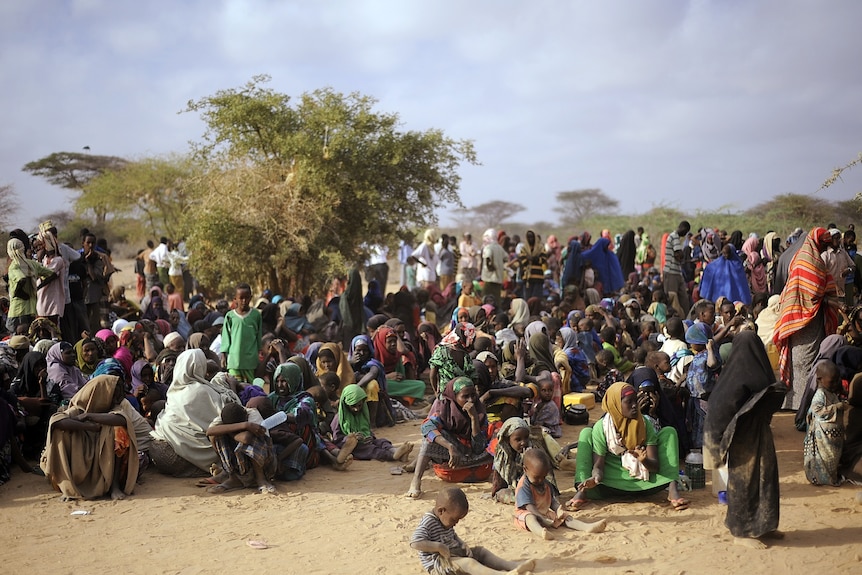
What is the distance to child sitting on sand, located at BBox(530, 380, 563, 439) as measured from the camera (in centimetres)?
841

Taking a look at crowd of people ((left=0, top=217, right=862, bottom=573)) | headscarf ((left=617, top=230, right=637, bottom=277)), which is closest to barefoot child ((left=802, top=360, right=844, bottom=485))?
crowd of people ((left=0, top=217, right=862, bottom=573))

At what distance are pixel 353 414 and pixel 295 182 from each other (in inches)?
278

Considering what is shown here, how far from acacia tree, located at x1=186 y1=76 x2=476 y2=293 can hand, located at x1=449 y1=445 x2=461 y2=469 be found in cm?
766

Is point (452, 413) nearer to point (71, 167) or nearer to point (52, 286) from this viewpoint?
point (52, 286)

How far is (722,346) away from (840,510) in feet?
6.99

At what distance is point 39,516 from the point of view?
6535mm

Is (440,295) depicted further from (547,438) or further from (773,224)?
(773,224)

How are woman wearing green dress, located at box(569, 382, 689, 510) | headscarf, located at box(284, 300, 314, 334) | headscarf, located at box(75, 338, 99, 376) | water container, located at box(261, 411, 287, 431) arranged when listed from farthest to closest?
headscarf, located at box(284, 300, 314, 334)
headscarf, located at box(75, 338, 99, 376)
water container, located at box(261, 411, 287, 431)
woman wearing green dress, located at box(569, 382, 689, 510)

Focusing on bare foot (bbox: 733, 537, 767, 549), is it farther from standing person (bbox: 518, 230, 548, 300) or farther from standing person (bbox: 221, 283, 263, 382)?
standing person (bbox: 518, 230, 548, 300)

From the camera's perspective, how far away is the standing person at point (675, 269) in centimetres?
1505

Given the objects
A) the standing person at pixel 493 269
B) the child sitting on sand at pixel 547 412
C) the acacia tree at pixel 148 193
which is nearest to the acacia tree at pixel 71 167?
the acacia tree at pixel 148 193

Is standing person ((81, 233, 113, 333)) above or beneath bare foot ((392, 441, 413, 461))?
above

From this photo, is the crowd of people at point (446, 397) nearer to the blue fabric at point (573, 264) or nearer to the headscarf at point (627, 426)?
the headscarf at point (627, 426)

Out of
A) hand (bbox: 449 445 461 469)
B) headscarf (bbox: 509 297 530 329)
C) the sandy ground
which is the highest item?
headscarf (bbox: 509 297 530 329)
